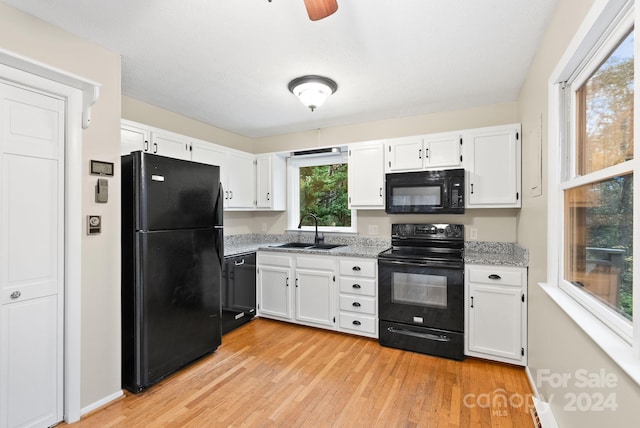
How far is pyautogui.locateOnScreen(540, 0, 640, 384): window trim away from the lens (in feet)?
3.08

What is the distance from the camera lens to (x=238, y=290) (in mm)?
3295

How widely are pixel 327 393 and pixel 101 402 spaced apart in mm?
1491

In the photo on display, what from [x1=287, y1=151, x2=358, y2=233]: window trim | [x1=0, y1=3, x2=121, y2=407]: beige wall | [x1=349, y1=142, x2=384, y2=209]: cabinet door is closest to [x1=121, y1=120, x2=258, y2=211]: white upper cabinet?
[x1=287, y1=151, x2=358, y2=233]: window trim

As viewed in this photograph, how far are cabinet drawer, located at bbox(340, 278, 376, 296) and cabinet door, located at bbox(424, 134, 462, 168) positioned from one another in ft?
4.32

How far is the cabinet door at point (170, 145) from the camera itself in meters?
2.80

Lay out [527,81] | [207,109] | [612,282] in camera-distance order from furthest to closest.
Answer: [207,109], [527,81], [612,282]

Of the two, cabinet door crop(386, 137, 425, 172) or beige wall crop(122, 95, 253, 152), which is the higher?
beige wall crop(122, 95, 253, 152)

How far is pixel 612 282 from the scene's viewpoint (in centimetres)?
119

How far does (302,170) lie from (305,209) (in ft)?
1.79

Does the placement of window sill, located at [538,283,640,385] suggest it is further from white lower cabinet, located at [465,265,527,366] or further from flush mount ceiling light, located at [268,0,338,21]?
flush mount ceiling light, located at [268,0,338,21]

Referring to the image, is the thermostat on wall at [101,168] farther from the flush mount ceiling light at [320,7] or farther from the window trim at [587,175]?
the window trim at [587,175]

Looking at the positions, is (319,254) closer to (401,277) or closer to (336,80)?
(401,277)

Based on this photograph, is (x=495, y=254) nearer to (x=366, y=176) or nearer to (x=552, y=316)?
(x=552, y=316)

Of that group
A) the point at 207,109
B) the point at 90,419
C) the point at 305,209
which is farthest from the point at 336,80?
the point at 90,419
